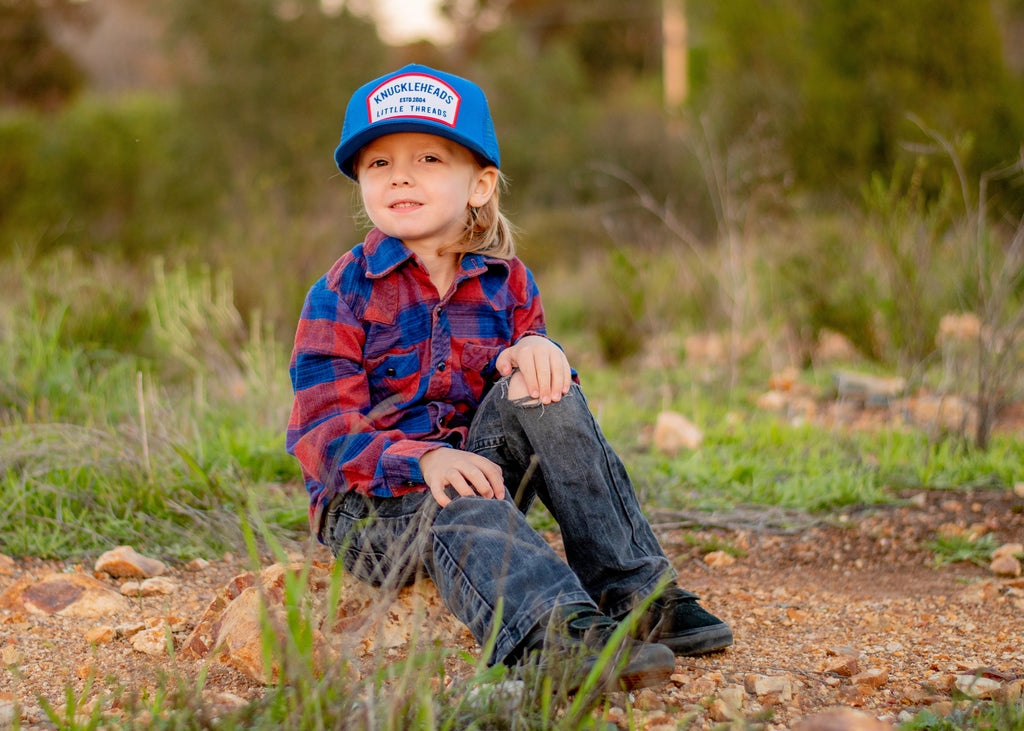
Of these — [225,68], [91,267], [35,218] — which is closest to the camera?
[91,267]

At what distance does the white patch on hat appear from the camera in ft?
6.54

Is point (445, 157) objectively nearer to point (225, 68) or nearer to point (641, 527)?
point (641, 527)

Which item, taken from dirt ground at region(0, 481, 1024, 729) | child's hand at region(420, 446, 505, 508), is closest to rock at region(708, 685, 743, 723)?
dirt ground at region(0, 481, 1024, 729)

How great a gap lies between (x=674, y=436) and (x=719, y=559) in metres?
0.91

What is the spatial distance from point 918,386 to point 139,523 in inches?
125

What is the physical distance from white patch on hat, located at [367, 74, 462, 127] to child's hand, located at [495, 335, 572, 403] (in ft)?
1.71

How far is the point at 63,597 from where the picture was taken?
6.61 ft

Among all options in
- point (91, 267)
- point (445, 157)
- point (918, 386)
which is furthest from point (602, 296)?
Result: point (445, 157)

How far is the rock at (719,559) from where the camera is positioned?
97.0 inches

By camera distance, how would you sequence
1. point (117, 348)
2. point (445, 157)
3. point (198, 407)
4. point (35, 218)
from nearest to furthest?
point (445, 157)
point (198, 407)
point (117, 348)
point (35, 218)

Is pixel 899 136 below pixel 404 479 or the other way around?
the other way around

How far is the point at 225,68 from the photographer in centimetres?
1103

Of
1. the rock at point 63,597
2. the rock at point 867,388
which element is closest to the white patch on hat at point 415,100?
the rock at point 63,597

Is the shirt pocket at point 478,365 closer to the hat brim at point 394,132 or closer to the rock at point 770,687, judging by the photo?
the hat brim at point 394,132
